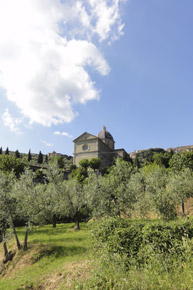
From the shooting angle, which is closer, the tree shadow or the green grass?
the green grass

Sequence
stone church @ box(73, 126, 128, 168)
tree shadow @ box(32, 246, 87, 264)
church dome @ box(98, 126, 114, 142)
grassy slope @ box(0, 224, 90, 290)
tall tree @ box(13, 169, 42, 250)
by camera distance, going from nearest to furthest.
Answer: grassy slope @ box(0, 224, 90, 290) → tree shadow @ box(32, 246, 87, 264) → tall tree @ box(13, 169, 42, 250) → stone church @ box(73, 126, 128, 168) → church dome @ box(98, 126, 114, 142)

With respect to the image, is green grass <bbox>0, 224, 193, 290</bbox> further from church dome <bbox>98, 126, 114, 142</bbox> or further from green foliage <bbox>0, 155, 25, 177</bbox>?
church dome <bbox>98, 126, 114, 142</bbox>

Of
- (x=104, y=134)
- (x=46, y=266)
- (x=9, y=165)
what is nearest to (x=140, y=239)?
(x=46, y=266)

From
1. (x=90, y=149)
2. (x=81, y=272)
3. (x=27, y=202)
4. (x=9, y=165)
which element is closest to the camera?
(x=81, y=272)

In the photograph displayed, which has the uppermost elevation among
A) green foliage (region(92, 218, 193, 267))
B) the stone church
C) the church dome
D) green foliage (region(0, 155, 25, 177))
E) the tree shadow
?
the church dome

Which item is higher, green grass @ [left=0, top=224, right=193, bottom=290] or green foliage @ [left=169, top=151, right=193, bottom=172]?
green foliage @ [left=169, top=151, right=193, bottom=172]

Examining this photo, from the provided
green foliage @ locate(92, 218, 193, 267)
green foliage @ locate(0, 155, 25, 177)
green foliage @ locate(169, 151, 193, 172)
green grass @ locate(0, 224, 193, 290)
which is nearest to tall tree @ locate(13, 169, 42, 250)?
green grass @ locate(0, 224, 193, 290)

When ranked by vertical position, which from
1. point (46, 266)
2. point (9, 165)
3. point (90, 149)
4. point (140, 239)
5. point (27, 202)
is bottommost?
point (46, 266)

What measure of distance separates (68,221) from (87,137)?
50.4 meters

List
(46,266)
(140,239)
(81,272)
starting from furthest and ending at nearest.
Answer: (46,266), (81,272), (140,239)

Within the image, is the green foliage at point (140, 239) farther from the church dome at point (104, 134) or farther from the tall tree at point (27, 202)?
the church dome at point (104, 134)

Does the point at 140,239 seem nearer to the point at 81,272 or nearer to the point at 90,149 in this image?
the point at 81,272

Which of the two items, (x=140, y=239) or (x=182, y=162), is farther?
(x=182, y=162)

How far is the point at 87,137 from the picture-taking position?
82.1 m
